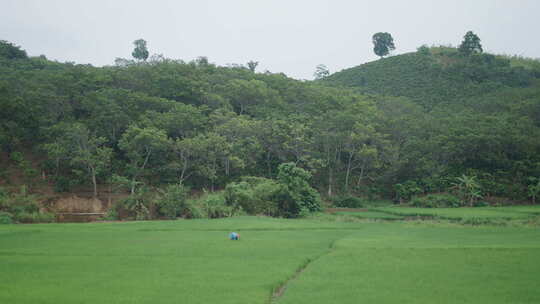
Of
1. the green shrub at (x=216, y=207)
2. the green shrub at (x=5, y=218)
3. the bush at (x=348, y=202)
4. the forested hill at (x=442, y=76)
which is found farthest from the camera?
the forested hill at (x=442, y=76)

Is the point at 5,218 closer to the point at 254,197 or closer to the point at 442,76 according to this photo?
the point at 254,197

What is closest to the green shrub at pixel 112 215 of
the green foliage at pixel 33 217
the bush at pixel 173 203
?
the bush at pixel 173 203

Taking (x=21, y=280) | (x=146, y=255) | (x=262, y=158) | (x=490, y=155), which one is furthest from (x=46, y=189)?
(x=490, y=155)

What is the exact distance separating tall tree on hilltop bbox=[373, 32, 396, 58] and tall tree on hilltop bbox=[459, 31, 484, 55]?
17.1 m

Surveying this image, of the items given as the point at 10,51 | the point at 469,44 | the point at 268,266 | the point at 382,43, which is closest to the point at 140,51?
the point at 10,51

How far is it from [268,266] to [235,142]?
32.6m

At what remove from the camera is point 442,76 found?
87.8 metres

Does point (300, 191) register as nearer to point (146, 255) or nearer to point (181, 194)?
point (181, 194)

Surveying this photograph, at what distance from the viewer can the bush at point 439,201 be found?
45562 millimetres

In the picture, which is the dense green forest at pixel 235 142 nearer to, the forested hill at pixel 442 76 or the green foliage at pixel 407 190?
the green foliage at pixel 407 190

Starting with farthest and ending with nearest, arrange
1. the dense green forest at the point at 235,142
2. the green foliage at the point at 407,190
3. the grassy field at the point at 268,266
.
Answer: the green foliage at the point at 407,190 → the dense green forest at the point at 235,142 → the grassy field at the point at 268,266

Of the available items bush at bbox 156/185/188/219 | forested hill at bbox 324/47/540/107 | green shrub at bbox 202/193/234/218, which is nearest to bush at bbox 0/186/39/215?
bush at bbox 156/185/188/219

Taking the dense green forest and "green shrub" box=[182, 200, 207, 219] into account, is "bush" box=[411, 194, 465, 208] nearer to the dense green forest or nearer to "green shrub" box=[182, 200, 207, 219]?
the dense green forest

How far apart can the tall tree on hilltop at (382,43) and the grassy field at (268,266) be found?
86.6m
